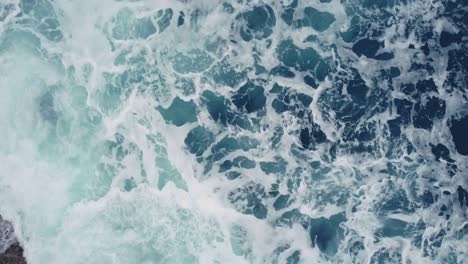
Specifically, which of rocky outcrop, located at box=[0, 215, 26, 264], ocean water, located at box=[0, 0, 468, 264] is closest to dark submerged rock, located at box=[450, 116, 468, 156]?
ocean water, located at box=[0, 0, 468, 264]

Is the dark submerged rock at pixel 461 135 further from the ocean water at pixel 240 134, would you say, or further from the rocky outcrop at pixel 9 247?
the rocky outcrop at pixel 9 247

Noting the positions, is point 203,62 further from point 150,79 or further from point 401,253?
point 401,253

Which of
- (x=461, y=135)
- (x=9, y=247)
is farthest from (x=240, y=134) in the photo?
(x=9, y=247)

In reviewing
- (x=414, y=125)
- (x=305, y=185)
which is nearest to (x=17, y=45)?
(x=305, y=185)

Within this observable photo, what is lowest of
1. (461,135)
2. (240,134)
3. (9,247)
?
(9,247)

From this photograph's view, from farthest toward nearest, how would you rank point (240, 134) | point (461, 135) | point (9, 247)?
point (240, 134), point (9, 247), point (461, 135)

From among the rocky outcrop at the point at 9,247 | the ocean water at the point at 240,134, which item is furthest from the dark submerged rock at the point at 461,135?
the rocky outcrop at the point at 9,247

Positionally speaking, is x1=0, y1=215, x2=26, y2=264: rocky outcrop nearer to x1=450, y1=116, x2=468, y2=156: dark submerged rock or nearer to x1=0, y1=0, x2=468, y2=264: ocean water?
x1=0, y1=0, x2=468, y2=264: ocean water

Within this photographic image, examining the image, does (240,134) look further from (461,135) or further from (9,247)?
(9,247)

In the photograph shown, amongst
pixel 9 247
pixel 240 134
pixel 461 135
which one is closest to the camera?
pixel 461 135
